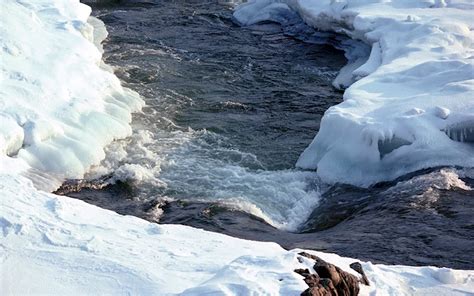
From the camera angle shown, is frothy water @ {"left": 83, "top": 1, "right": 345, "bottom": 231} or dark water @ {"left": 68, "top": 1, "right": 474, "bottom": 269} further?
frothy water @ {"left": 83, "top": 1, "right": 345, "bottom": 231}

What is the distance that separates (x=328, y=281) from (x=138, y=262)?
1648 mm

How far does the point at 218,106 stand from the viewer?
12.0 meters

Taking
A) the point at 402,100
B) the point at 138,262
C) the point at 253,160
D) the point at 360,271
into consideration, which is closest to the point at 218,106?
the point at 253,160

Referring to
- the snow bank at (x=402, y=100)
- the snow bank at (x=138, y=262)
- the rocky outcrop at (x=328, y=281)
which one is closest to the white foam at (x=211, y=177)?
the snow bank at (x=402, y=100)

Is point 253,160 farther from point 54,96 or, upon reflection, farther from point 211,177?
point 54,96

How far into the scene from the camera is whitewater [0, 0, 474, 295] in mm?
5996

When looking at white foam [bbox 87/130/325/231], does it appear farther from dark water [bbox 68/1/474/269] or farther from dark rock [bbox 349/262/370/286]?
dark rock [bbox 349/262/370/286]

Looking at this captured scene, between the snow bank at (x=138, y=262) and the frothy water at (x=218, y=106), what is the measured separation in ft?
6.40

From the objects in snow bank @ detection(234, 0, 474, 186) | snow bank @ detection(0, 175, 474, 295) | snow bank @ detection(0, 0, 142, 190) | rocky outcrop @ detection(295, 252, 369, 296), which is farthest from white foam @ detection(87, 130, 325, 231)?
rocky outcrop @ detection(295, 252, 369, 296)

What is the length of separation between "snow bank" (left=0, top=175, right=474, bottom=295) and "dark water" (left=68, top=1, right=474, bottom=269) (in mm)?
1116

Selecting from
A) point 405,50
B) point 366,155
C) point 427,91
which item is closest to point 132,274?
point 366,155

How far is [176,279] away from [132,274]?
37 centimetres

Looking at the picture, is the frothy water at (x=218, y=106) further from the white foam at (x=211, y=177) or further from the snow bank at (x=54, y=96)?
the snow bank at (x=54, y=96)

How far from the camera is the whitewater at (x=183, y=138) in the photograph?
600cm
